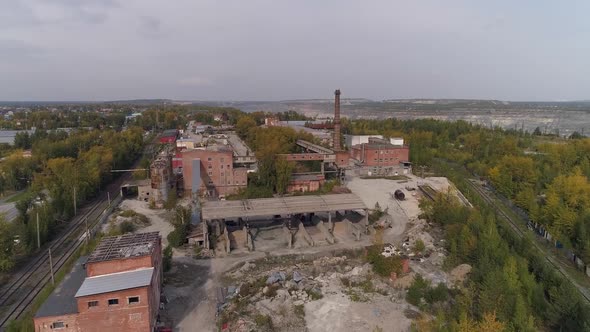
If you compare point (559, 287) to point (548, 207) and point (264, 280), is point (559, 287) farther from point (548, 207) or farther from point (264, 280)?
point (264, 280)

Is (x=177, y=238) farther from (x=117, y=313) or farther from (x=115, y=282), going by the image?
(x=117, y=313)

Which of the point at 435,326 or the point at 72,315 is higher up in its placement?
the point at 72,315

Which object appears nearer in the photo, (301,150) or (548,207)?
(548,207)

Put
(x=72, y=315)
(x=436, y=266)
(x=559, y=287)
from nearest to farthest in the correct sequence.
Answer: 1. (x=72, y=315)
2. (x=559, y=287)
3. (x=436, y=266)

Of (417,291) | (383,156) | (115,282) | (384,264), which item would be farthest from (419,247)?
(383,156)

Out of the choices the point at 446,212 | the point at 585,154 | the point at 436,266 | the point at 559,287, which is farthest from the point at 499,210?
the point at 585,154

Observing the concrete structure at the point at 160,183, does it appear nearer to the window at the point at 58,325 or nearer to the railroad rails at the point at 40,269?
the railroad rails at the point at 40,269

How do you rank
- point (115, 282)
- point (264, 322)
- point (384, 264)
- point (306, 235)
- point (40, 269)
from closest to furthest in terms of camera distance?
point (115, 282) → point (264, 322) → point (384, 264) → point (40, 269) → point (306, 235)
